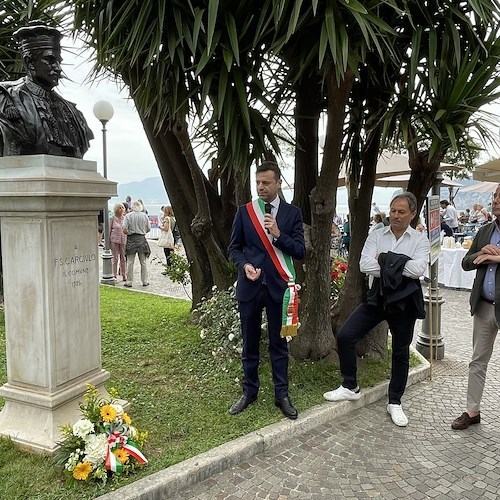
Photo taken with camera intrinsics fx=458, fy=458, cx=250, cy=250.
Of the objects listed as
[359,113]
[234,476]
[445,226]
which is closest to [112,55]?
[359,113]

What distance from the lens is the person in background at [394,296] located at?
3.51m

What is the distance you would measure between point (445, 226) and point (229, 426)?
473 inches

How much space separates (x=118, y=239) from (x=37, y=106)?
8036 millimetres

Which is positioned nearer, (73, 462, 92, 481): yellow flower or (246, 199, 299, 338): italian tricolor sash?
(73, 462, 92, 481): yellow flower

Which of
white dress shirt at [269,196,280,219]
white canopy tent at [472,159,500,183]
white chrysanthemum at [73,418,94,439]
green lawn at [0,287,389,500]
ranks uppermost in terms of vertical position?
white canopy tent at [472,159,500,183]

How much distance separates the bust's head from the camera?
2.90 m

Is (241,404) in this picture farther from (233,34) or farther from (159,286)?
(159,286)

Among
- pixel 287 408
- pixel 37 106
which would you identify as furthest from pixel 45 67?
pixel 287 408

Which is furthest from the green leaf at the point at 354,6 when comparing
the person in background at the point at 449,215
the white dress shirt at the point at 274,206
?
the person in background at the point at 449,215

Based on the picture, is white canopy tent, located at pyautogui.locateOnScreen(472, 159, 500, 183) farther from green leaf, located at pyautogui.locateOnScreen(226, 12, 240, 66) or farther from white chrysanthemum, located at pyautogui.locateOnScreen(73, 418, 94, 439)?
white chrysanthemum, located at pyautogui.locateOnScreen(73, 418, 94, 439)

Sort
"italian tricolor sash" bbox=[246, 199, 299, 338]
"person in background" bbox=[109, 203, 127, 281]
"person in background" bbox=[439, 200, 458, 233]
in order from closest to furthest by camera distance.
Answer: "italian tricolor sash" bbox=[246, 199, 299, 338], "person in background" bbox=[109, 203, 127, 281], "person in background" bbox=[439, 200, 458, 233]

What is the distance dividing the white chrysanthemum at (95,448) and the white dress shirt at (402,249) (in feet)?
7.44

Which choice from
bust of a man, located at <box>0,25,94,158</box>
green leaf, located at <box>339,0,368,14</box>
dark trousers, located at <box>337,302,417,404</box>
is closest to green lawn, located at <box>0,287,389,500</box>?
dark trousers, located at <box>337,302,417,404</box>

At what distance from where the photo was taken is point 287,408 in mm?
3539
